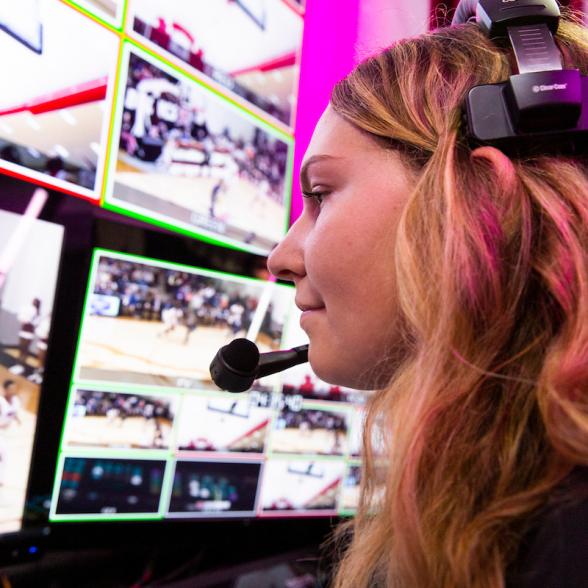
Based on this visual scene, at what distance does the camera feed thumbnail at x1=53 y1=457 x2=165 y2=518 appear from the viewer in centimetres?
93

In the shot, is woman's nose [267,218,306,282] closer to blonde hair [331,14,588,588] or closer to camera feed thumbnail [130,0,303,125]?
blonde hair [331,14,588,588]

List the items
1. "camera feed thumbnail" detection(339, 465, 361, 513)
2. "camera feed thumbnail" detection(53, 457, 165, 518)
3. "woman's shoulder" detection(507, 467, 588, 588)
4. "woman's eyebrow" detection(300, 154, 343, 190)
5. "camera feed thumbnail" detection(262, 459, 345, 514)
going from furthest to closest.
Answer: "camera feed thumbnail" detection(339, 465, 361, 513), "camera feed thumbnail" detection(262, 459, 345, 514), "camera feed thumbnail" detection(53, 457, 165, 518), "woman's eyebrow" detection(300, 154, 343, 190), "woman's shoulder" detection(507, 467, 588, 588)

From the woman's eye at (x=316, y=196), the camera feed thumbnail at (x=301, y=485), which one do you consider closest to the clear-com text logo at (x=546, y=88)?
the woman's eye at (x=316, y=196)

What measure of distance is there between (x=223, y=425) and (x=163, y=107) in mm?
572

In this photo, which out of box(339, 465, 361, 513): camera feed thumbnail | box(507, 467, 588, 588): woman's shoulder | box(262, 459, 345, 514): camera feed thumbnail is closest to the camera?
box(507, 467, 588, 588): woman's shoulder

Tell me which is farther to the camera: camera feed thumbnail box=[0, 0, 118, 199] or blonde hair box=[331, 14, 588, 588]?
camera feed thumbnail box=[0, 0, 118, 199]

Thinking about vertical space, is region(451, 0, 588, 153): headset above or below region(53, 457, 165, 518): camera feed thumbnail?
above

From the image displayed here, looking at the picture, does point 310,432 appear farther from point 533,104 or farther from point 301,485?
point 533,104

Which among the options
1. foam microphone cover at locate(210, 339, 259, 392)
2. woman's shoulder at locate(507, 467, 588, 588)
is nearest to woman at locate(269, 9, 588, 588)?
woman's shoulder at locate(507, 467, 588, 588)

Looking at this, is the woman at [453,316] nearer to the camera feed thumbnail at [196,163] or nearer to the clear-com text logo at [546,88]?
the clear-com text logo at [546,88]

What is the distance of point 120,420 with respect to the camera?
0.99 meters

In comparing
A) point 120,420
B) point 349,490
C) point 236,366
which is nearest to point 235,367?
point 236,366

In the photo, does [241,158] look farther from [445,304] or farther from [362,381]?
[445,304]

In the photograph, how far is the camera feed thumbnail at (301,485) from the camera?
1203 mm
